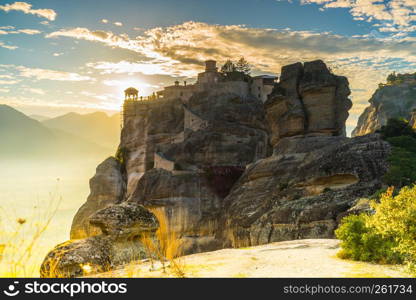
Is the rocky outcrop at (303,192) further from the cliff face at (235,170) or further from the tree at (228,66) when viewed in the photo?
the tree at (228,66)

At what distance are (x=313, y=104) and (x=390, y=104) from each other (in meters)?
54.0

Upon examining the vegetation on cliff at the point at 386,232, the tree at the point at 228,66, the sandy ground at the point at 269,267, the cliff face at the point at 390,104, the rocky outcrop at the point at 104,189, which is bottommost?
the rocky outcrop at the point at 104,189

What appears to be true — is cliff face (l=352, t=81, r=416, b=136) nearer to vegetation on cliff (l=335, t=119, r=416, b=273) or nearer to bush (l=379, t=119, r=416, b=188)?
bush (l=379, t=119, r=416, b=188)

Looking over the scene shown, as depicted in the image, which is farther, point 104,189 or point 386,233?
point 104,189

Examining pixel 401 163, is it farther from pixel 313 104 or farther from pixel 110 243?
pixel 313 104

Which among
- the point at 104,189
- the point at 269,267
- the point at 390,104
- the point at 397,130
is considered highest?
the point at 390,104

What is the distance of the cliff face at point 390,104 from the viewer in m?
91.7

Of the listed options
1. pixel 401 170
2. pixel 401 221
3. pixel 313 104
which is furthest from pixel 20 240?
pixel 313 104

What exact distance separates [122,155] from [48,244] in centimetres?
7566

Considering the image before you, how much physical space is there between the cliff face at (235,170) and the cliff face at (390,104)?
39.3 meters

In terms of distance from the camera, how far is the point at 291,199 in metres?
29.3

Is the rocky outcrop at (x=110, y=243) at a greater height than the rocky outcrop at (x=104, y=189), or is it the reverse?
the rocky outcrop at (x=110, y=243)

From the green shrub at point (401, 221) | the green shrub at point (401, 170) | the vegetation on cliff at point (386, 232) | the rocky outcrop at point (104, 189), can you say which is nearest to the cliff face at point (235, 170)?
the rocky outcrop at point (104, 189)

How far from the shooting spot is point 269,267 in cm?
956
